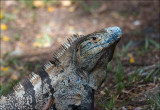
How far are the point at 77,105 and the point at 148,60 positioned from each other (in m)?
2.96

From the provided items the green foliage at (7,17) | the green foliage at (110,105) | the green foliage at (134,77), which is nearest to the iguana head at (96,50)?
the green foliage at (110,105)

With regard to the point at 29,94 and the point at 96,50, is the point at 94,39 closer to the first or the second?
the point at 96,50

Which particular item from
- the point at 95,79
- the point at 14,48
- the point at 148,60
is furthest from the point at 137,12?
the point at 95,79

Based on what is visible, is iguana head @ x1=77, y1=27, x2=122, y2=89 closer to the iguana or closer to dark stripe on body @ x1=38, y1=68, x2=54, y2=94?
the iguana

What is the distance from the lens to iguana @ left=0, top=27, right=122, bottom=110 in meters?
3.05

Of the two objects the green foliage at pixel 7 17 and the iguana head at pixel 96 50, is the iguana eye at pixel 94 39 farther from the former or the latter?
the green foliage at pixel 7 17

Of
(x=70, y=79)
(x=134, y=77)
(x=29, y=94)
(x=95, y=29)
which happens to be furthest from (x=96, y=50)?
(x=95, y=29)

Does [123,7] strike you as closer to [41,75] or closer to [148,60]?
[148,60]

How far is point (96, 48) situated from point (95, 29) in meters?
4.52

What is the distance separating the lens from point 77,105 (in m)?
3.10

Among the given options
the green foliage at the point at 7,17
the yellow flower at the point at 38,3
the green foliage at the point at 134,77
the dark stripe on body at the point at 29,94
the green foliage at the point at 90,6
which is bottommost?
the dark stripe on body at the point at 29,94

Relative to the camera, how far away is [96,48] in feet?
10.0

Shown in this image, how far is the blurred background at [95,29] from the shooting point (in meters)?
4.31

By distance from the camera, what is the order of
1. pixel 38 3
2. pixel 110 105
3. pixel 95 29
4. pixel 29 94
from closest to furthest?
pixel 29 94
pixel 110 105
pixel 95 29
pixel 38 3
